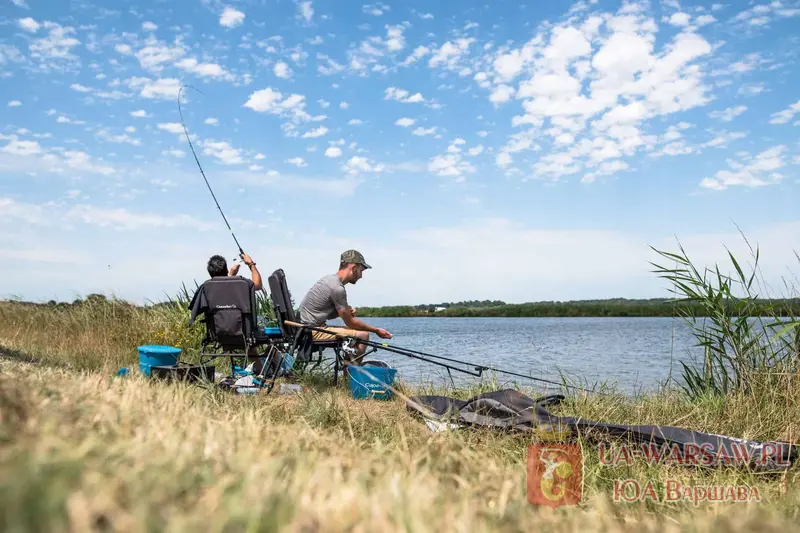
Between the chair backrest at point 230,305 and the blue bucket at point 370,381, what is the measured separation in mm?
1047

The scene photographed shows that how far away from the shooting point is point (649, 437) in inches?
131

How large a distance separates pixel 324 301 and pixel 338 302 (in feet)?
0.53

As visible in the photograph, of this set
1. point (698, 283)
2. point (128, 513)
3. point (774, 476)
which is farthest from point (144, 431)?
point (698, 283)

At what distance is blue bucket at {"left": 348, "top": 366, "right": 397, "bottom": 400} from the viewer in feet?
16.6

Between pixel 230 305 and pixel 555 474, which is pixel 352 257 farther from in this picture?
pixel 555 474

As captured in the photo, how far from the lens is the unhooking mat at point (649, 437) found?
3.18 m

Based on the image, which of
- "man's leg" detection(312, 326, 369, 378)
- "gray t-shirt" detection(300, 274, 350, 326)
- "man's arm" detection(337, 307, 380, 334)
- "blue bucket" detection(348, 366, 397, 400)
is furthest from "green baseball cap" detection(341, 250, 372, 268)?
"blue bucket" detection(348, 366, 397, 400)

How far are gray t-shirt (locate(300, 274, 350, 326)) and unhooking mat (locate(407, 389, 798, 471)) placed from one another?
255cm

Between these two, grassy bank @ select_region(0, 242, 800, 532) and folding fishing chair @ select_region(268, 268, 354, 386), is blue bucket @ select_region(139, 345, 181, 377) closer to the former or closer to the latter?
folding fishing chair @ select_region(268, 268, 354, 386)

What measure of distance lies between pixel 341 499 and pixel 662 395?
4.93m

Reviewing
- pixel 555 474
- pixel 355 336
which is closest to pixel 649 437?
pixel 555 474

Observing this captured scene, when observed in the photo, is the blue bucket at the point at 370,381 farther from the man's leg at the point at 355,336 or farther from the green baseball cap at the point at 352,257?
the green baseball cap at the point at 352,257

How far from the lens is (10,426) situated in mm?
1130

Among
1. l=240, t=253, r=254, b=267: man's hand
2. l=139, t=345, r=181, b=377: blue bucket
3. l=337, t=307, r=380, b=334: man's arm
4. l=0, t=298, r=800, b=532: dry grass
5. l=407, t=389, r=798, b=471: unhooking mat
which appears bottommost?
l=407, t=389, r=798, b=471: unhooking mat
